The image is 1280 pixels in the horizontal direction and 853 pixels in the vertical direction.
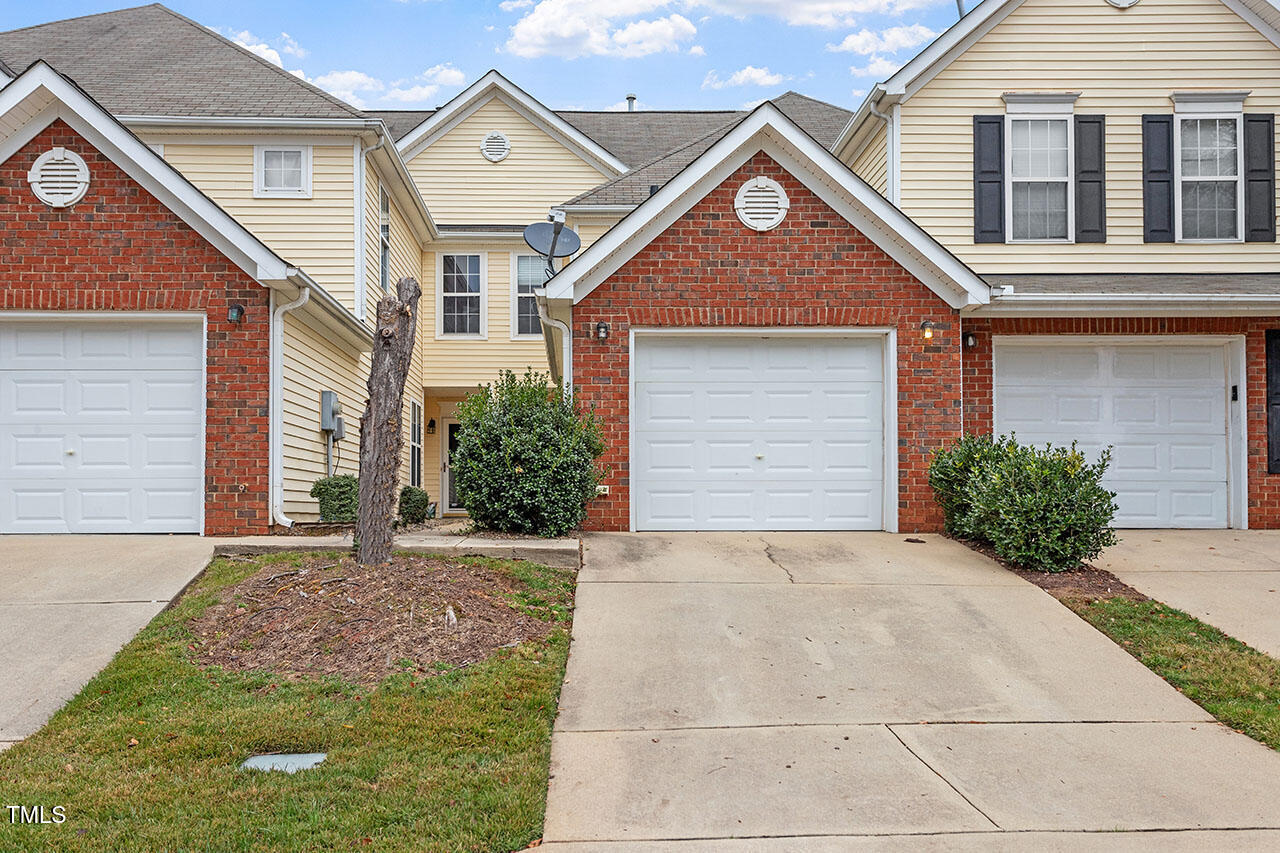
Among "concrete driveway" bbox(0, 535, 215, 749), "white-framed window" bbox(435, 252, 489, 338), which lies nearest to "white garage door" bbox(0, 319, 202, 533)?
"concrete driveway" bbox(0, 535, 215, 749)

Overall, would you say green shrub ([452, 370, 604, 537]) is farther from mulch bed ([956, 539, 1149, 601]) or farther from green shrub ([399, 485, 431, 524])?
green shrub ([399, 485, 431, 524])

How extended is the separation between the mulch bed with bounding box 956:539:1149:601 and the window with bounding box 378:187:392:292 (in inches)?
431

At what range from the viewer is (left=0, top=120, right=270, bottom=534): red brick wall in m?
10.1

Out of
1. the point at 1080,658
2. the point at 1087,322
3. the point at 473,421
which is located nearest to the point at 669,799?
the point at 1080,658

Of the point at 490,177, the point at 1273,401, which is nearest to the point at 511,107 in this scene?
the point at 490,177

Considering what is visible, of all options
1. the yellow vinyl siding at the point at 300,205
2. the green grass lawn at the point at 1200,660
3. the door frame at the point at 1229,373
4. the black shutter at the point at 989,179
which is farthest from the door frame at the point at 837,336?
the yellow vinyl siding at the point at 300,205

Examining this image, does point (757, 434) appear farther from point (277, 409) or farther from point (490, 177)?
point (490, 177)

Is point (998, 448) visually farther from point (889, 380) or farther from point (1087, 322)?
point (1087, 322)

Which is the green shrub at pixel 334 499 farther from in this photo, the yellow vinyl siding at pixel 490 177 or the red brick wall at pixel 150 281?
the yellow vinyl siding at pixel 490 177

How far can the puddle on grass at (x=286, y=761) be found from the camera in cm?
472

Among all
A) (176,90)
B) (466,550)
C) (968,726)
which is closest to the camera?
(968,726)

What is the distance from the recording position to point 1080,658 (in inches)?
265

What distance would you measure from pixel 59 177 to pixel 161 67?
6977 millimetres

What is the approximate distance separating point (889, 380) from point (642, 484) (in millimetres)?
2926
